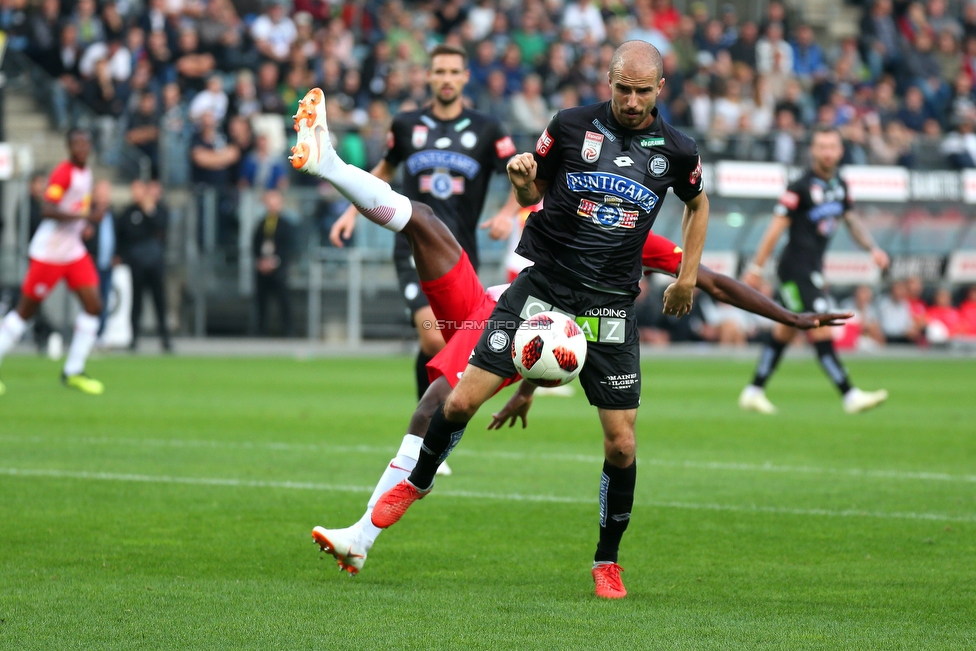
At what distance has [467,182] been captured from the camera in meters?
9.74

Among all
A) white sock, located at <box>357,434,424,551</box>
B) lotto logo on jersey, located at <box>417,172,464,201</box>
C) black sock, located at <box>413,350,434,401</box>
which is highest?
lotto logo on jersey, located at <box>417,172,464,201</box>

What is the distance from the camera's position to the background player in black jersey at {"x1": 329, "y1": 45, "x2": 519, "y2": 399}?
962 cm

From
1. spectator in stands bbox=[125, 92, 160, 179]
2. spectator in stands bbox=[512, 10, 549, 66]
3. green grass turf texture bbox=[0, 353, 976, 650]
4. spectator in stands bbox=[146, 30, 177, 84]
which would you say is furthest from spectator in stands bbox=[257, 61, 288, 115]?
green grass turf texture bbox=[0, 353, 976, 650]

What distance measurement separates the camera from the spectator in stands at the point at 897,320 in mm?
28188

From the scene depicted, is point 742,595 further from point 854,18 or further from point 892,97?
point 854,18

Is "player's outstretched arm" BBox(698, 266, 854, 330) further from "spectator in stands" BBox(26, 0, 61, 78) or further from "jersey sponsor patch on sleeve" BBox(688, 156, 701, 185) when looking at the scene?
"spectator in stands" BBox(26, 0, 61, 78)

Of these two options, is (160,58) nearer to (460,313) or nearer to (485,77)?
(485,77)

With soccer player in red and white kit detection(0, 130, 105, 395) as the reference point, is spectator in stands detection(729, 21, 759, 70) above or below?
above

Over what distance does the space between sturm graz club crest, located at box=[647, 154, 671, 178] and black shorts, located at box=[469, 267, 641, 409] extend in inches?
21.5

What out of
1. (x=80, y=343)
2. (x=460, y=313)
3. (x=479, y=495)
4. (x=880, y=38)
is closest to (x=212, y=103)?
(x=80, y=343)

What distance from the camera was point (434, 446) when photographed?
241 inches

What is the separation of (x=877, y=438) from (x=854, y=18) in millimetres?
27162

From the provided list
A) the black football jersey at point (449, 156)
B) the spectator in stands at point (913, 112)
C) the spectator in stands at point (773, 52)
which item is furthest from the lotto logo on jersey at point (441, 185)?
the spectator in stands at point (913, 112)

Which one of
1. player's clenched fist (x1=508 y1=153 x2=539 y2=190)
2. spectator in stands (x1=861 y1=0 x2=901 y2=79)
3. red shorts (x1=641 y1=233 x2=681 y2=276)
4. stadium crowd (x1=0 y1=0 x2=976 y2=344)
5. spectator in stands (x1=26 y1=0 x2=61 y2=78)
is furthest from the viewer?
spectator in stands (x1=861 y1=0 x2=901 y2=79)
